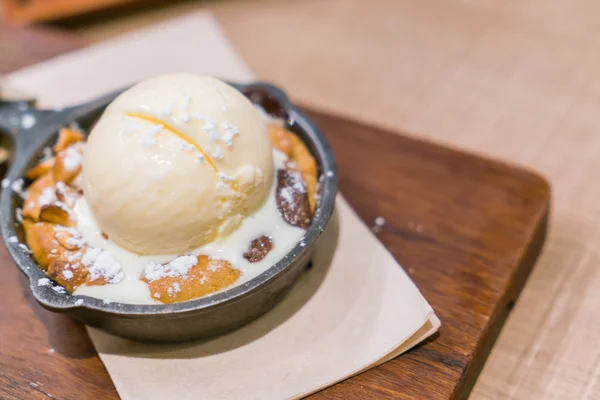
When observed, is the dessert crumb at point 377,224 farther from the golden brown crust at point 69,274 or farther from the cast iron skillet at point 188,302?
the golden brown crust at point 69,274

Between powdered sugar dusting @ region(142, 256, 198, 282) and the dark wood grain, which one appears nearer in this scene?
powdered sugar dusting @ region(142, 256, 198, 282)

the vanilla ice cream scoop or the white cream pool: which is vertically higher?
the vanilla ice cream scoop

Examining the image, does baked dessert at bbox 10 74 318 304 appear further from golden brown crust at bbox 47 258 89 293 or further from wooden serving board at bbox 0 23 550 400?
wooden serving board at bbox 0 23 550 400

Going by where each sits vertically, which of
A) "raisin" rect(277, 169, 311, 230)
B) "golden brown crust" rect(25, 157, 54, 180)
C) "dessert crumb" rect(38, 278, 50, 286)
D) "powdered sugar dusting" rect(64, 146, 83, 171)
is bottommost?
"dessert crumb" rect(38, 278, 50, 286)

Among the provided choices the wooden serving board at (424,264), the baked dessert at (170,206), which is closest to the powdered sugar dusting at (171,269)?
the baked dessert at (170,206)

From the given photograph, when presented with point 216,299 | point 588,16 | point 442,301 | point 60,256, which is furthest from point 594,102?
point 60,256

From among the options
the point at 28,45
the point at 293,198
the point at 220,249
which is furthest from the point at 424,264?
the point at 28,45

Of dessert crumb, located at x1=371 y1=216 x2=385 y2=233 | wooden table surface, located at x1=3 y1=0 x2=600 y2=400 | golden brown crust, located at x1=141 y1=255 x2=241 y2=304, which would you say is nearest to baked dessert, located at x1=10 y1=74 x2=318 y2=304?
golden brown crust, located at x1=141 y1=255 x2=241 y2=304

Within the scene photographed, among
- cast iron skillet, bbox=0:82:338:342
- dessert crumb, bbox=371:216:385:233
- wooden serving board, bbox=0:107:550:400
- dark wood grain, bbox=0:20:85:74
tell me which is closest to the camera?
cast iron skillet, bbox=0:82:338:342

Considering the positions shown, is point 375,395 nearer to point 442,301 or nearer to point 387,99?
point 442,301

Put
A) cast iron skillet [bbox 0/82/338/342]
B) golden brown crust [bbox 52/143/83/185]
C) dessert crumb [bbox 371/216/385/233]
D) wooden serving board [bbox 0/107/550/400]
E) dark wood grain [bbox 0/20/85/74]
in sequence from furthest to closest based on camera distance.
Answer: dark wood grain [bbox 0/20/85/74]
dessert crumb [bbox 371/216/385/233]
golden brown crust [bbox 52/143/83/185]
wooden serving board [bbox 0/107/550/400]
cast iron skillet [bbox 0/82/338/342]
